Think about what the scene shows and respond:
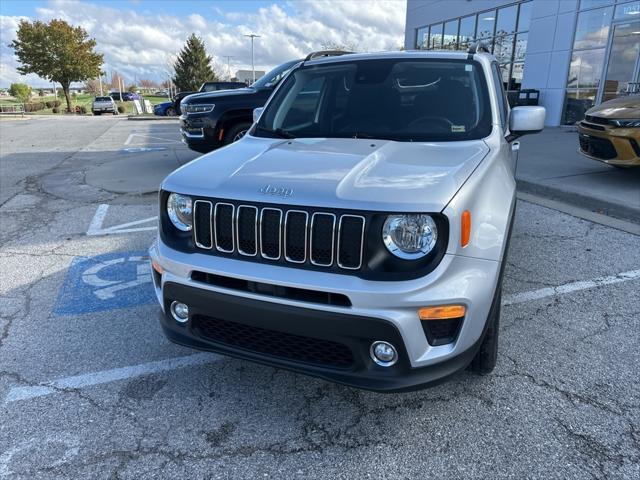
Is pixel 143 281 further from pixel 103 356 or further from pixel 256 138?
pixel 256 138

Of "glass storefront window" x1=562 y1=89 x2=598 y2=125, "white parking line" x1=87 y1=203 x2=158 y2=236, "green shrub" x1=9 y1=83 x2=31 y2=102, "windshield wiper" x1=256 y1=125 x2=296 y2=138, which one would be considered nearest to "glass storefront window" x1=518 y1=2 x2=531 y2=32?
"glass storefront window" x1=562 y1=89 x2=598 y2=125

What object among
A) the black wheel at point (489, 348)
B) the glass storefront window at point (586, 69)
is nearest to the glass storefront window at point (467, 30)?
the glass storefront window at point (586, 69)

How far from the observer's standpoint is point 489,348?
2574mm

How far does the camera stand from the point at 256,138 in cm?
333

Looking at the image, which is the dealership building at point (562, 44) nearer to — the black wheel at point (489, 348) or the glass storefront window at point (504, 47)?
the glass storefront window at point (504, 47)

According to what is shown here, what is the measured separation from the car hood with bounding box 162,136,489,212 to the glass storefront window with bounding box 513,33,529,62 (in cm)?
1612

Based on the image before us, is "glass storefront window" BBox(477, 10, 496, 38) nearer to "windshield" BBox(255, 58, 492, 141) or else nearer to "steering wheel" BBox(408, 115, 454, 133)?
"windshield" BBox(255, 58, 492, 141)

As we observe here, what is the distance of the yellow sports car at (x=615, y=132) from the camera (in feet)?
20.5

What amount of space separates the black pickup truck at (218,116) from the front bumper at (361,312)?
20.6 feet

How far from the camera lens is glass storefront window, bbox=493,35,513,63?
17250 mm

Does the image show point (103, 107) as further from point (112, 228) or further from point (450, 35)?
point (112, 228)

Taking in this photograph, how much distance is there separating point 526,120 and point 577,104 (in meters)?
13.3

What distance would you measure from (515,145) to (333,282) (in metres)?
3.52

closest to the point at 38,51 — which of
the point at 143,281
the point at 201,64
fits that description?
the point at 201,64
